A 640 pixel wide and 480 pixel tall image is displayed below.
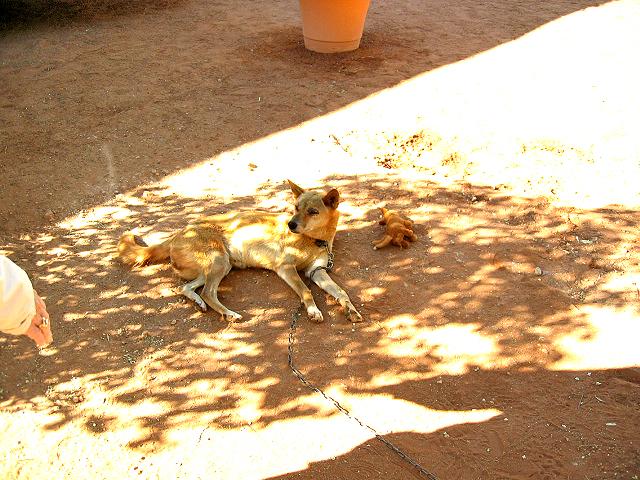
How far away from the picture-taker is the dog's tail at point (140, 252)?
17.3 ft

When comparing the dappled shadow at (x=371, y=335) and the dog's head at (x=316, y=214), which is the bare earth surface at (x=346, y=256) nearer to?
the dappled shadow at (x=371, y=335)

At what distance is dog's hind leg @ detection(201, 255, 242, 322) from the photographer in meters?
4.77

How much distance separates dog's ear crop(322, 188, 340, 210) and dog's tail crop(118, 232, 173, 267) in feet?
4.71

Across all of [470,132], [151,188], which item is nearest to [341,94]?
[470,132]

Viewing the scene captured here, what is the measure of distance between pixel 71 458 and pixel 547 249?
13.6ft

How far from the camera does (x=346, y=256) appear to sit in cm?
545

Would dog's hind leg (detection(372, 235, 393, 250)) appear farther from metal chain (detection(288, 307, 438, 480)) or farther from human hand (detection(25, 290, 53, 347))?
human hand (detection(25, 290, 53, 347))

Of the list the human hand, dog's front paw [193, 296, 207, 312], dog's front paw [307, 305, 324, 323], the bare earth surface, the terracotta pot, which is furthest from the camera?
the terracotta pot

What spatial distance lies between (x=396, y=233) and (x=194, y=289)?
1840 mm

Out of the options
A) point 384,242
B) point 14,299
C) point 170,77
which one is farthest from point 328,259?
point 170,77

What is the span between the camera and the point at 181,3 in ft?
40.2

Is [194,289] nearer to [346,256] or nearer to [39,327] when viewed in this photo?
[346,256]

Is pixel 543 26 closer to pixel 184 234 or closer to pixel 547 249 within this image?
pixel 547 249

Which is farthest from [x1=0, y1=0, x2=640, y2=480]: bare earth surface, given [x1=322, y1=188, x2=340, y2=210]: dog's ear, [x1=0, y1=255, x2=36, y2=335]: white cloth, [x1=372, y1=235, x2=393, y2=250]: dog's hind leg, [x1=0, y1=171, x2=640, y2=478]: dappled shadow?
[x1=0, y1=255, x2=36, y2=335]: white cloth
